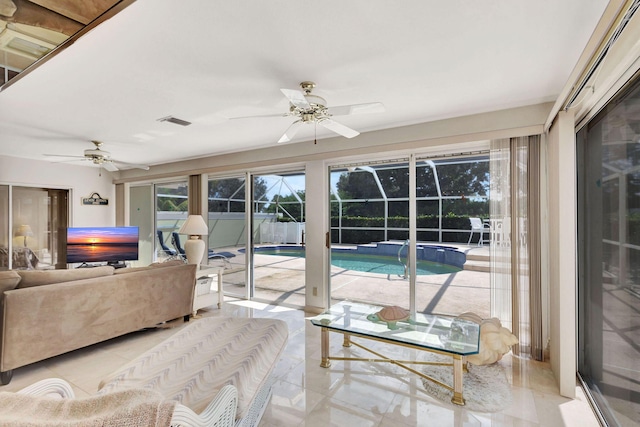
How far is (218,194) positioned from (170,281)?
84.2 inches

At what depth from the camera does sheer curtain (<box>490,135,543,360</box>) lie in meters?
2.85

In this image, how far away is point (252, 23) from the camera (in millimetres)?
1694

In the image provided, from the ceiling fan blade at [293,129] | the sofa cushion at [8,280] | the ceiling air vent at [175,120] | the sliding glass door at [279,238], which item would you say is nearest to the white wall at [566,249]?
the ceiling fan blade at [293,129]

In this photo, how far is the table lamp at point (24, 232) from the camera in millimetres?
5371

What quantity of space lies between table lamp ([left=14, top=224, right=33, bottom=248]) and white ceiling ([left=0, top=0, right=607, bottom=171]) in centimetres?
300

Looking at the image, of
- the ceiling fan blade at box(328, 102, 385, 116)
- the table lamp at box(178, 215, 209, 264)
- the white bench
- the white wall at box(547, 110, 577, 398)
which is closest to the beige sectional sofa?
the table lamp at box(178, 215, 209, 264)

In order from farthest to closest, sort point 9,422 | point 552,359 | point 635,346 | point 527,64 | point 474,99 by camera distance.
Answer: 1. point 474,99
2. point 552,359
3. point 527,64
4. point 635,346
5. point 9,422

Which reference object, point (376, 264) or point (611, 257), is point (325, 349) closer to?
point (376, 264)

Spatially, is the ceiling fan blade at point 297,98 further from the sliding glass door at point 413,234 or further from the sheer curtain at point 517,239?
the sheer curtain at point 517,239

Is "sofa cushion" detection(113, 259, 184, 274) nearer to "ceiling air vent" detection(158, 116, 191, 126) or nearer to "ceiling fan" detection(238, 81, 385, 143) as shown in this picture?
"ceiling air vent" detection(158, 116, 191, 126)

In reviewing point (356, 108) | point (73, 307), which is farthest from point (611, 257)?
point (73, 307)

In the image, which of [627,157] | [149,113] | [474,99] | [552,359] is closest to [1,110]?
[149,113]

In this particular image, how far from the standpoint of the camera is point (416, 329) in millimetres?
2496

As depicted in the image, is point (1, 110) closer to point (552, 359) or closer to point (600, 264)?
point (600, 264)
